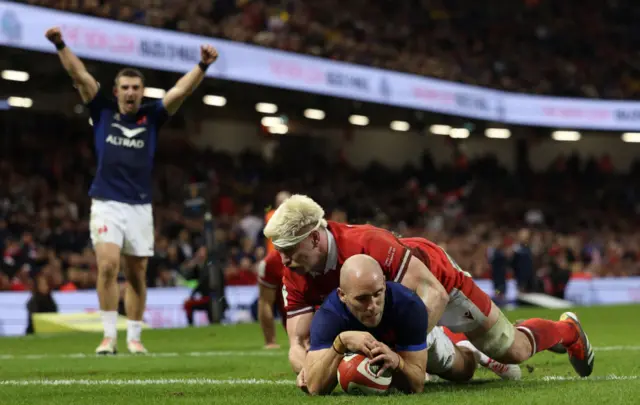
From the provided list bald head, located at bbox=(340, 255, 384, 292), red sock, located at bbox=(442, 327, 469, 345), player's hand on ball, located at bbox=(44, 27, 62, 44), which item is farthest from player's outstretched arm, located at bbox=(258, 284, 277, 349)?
bald head, located at bbox=(340, 255, 384, 292)

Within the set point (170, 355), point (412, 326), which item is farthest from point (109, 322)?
point (412, 326)

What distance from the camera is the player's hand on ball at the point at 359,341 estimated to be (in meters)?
5.37

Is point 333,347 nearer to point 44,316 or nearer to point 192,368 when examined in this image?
point 192,368

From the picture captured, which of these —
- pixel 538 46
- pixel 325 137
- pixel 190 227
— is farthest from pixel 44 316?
pixel 538 46

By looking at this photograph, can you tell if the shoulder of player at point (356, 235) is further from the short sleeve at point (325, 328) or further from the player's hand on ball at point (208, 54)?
the player's hand on ball at point (208, 54)

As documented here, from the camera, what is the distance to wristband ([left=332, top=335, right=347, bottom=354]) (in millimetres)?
5453

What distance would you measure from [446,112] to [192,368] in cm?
2228

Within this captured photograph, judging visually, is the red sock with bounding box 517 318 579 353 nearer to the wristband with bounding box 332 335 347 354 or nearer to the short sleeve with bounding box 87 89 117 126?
the wristband with bounding box 332 335 347 354

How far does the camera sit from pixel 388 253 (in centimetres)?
560

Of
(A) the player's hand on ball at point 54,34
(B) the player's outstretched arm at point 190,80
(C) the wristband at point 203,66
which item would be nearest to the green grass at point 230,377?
(B) the player's outstretched arm at point 190,80

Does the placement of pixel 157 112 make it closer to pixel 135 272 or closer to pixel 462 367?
pixel 135 272

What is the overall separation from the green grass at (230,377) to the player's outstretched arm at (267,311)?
0.28 m

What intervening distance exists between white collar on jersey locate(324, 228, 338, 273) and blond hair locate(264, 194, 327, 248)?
10cm

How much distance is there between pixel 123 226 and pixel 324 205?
18.2m
